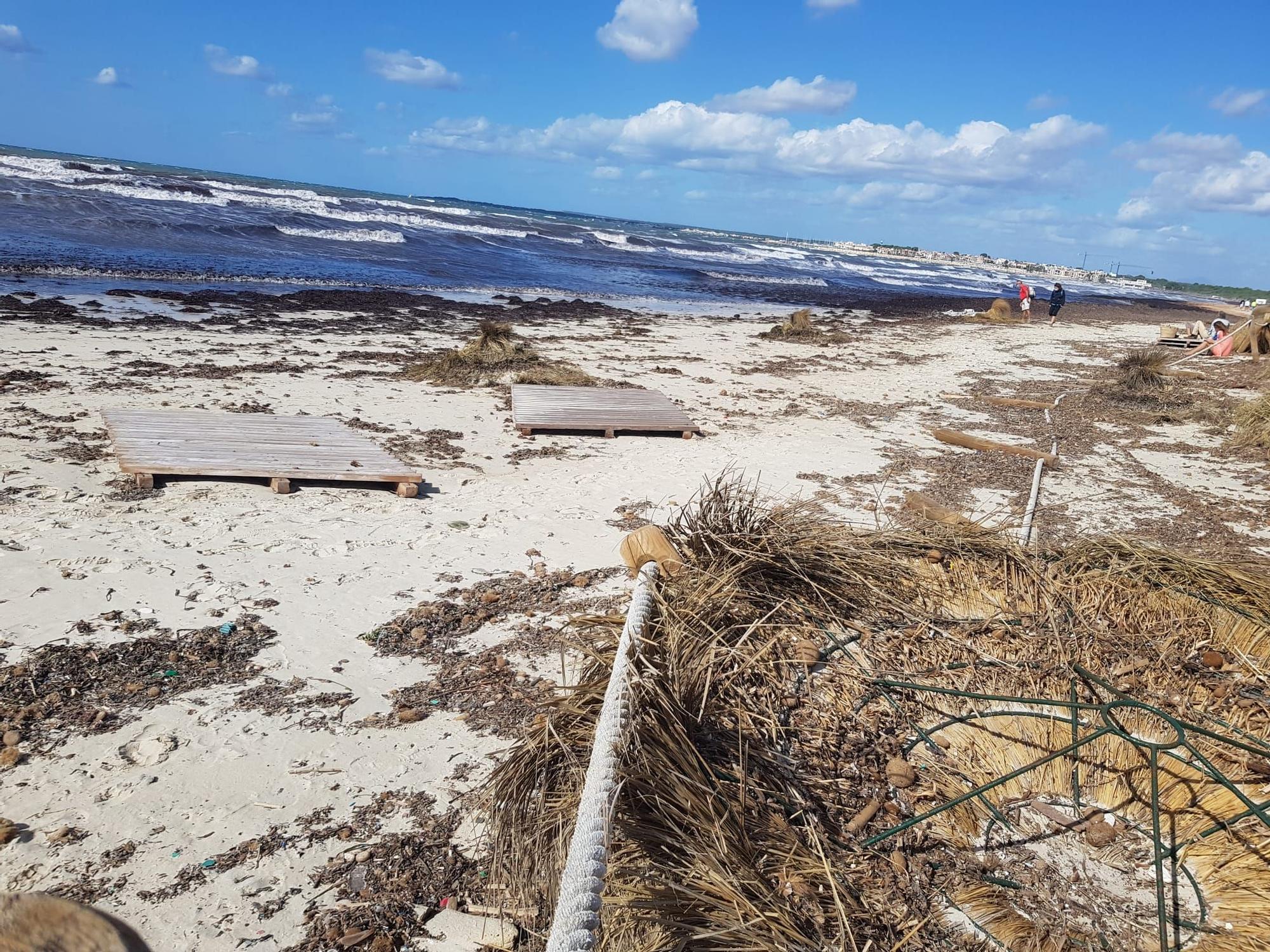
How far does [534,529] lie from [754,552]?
3360 mm

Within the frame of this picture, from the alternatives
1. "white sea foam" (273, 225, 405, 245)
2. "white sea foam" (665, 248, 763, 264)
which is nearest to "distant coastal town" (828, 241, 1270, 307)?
"white sea foam" (665, 248, 763, 264)

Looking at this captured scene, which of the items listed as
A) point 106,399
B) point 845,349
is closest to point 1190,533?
point 106,399

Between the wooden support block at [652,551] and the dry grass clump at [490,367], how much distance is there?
8.22 m

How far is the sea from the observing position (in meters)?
21.1

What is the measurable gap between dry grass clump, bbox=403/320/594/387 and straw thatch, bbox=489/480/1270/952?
844 cm

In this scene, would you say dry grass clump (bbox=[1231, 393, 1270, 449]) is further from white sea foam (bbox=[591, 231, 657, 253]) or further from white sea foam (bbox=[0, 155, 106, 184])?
white sea foam (bbox=[591, 231, 657, 253])

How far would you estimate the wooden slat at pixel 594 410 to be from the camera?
29.4 ft

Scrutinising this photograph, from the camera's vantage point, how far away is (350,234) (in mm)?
36094

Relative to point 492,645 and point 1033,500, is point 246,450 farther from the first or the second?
point 1033,500

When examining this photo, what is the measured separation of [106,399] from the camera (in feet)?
28.5

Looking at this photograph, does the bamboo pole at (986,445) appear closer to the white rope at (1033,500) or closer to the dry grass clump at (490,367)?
the white rope at (1033,500)

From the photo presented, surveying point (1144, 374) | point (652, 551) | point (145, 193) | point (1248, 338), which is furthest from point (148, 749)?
point (145, 193)

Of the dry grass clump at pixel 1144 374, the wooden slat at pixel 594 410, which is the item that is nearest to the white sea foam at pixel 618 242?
the dry grass clump at pixel 1144 374

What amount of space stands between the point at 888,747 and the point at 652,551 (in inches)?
41.9
